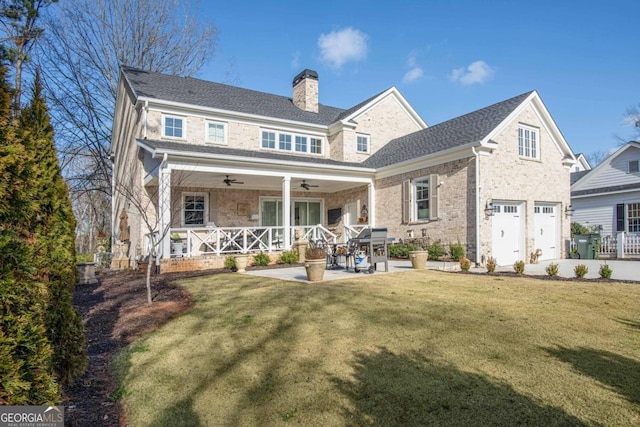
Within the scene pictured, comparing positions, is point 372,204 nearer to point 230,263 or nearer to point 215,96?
point 230,263

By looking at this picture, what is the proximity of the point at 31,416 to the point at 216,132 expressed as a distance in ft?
48.1

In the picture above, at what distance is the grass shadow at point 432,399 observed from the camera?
107 inches

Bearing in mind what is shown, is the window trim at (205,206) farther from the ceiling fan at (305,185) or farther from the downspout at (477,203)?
the downspout at (477,203)

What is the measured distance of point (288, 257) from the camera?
42.8ft

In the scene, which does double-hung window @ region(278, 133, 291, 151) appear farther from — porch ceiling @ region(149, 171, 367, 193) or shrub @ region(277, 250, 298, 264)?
shrub @ region(277, 250, 298, 264)

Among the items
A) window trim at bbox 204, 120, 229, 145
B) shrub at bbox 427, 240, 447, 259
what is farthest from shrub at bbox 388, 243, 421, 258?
window trim at bbox 204, 120, 229, 145

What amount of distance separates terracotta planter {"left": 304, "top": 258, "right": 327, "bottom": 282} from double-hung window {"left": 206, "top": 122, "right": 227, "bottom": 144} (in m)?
9.49

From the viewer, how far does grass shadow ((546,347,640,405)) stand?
3137 mm

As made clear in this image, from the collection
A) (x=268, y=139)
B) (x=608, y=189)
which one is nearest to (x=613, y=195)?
(x=608, y=189)

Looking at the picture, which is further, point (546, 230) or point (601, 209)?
point (601, 209)

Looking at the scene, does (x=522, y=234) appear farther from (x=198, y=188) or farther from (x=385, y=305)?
(x=198, y=188)

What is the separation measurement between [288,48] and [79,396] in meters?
18.9

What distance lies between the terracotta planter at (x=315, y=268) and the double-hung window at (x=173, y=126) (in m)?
9.68

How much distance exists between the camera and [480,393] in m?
3.11
